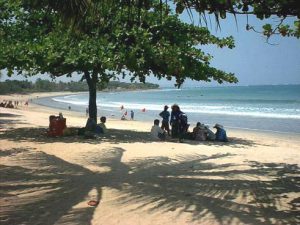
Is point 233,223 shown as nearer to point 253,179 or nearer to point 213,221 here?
point 213,221

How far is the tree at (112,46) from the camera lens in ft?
39.3

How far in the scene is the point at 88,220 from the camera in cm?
489

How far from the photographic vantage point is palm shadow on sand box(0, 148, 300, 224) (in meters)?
5.18

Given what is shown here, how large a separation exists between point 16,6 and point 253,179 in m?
10.2

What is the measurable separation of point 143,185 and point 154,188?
0.25m

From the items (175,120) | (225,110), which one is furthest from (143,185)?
(225,110)

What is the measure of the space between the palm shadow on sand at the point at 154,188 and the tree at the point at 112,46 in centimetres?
355

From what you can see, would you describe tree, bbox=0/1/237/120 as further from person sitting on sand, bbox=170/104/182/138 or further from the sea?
the sea

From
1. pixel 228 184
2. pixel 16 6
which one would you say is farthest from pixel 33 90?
pixel 228 184

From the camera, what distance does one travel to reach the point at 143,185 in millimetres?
6668

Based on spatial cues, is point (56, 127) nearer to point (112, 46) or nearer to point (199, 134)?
point (112, 46)

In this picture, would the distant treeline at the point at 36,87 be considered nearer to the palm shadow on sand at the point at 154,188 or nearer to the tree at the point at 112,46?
the tree at the point at 112,46

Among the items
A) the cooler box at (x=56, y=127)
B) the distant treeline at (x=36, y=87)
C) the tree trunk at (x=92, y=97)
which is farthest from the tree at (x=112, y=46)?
the distant treeline at (x=36, y=87)

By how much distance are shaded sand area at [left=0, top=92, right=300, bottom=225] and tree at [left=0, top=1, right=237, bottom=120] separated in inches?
102
